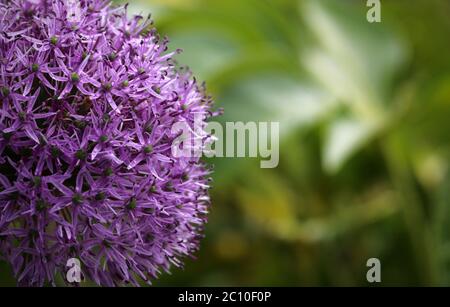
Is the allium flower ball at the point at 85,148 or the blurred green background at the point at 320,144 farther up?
the blurred green background at the point at 320,144

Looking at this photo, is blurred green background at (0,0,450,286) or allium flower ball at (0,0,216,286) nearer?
allium flower ball at (0,0,216,286)

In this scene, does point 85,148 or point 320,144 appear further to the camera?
point 320,144

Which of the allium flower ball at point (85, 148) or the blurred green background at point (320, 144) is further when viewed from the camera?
the blurred green background at point (320, 144)

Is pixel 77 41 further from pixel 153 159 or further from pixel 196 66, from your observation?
pixel 196 66

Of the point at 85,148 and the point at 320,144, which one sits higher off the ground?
the point at 320,144
